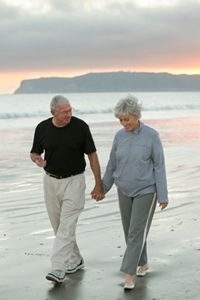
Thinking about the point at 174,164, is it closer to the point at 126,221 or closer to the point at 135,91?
the point at 126,221

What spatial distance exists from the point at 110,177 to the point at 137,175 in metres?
0.42

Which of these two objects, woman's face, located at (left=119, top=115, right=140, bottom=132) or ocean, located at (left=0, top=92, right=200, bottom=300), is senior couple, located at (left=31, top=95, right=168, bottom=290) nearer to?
woman's face, located at (left=119, top=115, right=140, bottom=132)

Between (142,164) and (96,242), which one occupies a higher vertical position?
(142,164)

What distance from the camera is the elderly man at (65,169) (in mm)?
5645

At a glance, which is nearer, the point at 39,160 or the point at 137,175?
the point at 137,175

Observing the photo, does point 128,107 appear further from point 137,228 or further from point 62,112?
point 137,228

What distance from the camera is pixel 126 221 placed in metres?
5.60

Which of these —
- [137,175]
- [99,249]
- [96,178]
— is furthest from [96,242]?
[137,175]

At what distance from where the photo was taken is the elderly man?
5.64 metres

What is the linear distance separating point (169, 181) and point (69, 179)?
6053 millimetres

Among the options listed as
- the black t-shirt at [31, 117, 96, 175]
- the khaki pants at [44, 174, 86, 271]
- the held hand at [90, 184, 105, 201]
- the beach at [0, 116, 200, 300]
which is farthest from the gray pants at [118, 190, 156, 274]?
the black t-shirt at [31, 117, 96, 175]

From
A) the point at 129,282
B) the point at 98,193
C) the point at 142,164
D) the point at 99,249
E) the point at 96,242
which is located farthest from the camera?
the point at 96,242

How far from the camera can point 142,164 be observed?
17.7 feet

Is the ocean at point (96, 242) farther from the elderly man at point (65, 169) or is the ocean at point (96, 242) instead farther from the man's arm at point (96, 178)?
the man's arm at point (96, 178)
